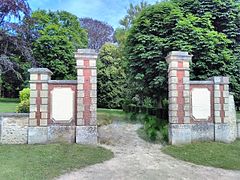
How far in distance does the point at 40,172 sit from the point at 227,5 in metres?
10.2

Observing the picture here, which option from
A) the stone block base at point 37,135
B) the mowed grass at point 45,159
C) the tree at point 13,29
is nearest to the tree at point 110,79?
the tree at point 13,29

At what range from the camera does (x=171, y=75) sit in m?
8.34

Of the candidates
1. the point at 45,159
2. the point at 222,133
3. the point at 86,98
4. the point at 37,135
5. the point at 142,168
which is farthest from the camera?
the point at 222,133

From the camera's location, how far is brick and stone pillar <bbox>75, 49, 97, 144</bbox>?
25.8 feet

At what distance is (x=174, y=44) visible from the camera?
10.2 metres

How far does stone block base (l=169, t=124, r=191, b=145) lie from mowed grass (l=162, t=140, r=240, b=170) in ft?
0.83

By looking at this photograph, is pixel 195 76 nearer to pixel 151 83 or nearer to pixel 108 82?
pixel 151 83

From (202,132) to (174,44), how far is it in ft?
12.3

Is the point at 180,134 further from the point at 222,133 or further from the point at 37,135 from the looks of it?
the point at 37,135

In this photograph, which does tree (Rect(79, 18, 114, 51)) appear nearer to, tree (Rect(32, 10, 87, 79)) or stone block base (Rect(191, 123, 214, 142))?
tree (Rect(32, 10, 87, 79))

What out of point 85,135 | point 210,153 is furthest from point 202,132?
point 85,135

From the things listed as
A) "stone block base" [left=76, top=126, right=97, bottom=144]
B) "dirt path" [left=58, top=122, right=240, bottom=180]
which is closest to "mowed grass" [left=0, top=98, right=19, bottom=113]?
"stone block base" [left=76, top=126, right=97, bottom=144]

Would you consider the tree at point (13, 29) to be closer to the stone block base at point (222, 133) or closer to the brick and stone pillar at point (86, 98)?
the brick and stone pillar at point (86, 98)

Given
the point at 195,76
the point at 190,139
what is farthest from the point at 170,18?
the point at 190,139
